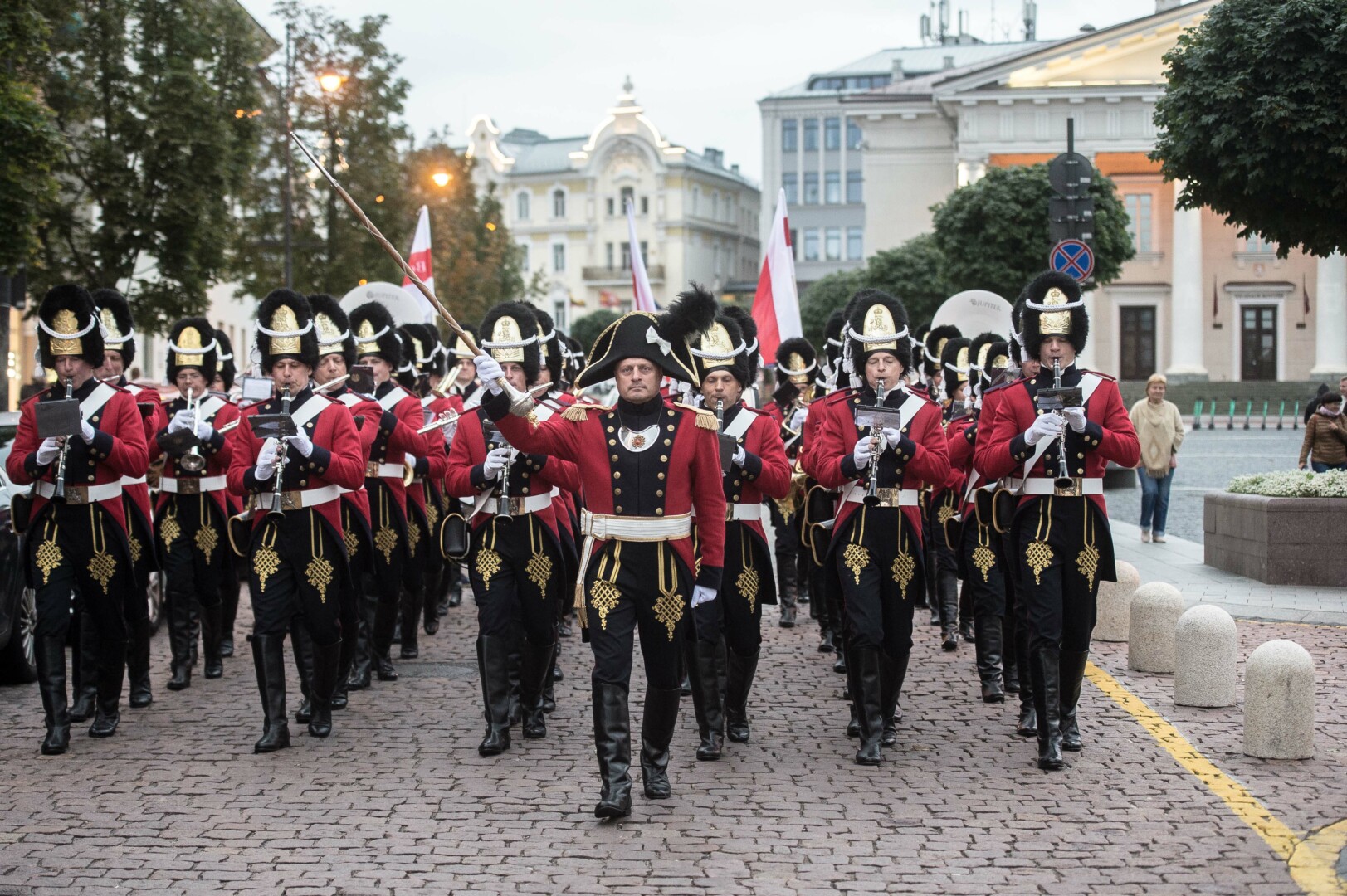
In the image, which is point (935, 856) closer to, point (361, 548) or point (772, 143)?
point (361, 548)

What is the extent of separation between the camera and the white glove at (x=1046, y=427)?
324 inches

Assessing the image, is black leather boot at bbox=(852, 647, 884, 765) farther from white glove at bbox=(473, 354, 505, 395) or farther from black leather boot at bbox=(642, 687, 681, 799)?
white glove at bbox=(473, 354, 505, 395)

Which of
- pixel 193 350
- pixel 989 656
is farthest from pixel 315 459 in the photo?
pixel 989 656

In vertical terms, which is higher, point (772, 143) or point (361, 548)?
point (772, 143)

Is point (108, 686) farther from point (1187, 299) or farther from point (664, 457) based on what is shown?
point (1187, 299)

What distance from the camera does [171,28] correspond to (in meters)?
22.7

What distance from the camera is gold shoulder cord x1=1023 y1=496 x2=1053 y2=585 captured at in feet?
27.9

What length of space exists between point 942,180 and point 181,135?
179ft

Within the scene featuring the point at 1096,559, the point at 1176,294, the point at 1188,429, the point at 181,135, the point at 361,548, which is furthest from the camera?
the point at 1176,294

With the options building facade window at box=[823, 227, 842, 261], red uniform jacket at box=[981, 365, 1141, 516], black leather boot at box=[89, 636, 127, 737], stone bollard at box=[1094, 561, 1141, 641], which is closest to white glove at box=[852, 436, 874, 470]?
red uniform jacket at box=[981, 365, 1141, 516]

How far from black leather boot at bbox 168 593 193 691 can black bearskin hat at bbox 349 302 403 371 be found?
211 cm

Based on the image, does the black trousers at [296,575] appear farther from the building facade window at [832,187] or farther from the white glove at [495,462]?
the building facade window at [832,187]

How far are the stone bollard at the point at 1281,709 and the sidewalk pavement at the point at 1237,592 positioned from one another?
9.37ft

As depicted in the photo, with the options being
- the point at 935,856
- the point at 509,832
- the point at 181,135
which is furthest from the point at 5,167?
the point at 935,856
